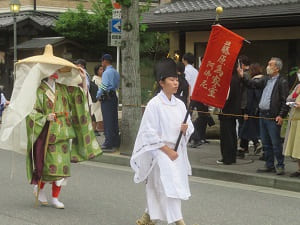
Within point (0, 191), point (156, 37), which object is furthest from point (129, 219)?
A: point (156, 37)


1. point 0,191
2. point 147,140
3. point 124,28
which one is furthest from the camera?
point 124,28

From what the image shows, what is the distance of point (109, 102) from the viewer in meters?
11.7

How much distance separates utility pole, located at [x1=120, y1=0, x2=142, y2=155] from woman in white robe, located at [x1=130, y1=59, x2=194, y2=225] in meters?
5.37

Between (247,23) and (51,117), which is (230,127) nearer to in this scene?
(51,117)

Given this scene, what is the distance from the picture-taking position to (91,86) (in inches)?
523

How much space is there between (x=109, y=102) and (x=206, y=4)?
16.6ft

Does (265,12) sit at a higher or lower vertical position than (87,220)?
higher

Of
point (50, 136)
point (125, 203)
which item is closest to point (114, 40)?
point (125, 203)

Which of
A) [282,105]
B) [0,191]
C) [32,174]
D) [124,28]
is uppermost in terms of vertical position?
[124,28]

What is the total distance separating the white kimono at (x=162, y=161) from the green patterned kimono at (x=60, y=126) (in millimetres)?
1476

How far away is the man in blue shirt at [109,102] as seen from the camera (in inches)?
459

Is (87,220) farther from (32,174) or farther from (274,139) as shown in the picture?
(274,139)

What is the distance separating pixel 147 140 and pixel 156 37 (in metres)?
16.6

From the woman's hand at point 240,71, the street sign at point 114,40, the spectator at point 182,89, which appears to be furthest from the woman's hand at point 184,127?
the street sign at point 114,40
